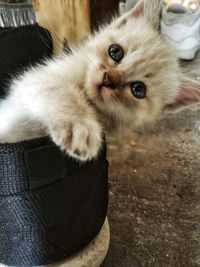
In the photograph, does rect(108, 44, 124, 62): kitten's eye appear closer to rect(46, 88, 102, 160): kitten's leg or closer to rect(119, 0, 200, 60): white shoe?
rect(46, 88, 102, 160): kitten's leg

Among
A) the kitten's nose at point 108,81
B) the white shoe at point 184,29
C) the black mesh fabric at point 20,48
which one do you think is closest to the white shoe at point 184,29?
the white shoe at point 184,29

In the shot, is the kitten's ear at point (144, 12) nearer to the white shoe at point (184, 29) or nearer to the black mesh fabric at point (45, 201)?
the black mesh fabric at point (45, 201)

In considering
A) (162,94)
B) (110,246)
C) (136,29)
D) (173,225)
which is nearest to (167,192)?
(173,225)

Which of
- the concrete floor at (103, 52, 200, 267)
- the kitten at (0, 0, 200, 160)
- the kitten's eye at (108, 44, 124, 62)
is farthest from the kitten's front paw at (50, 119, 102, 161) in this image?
the concrete floor at (103, 52, 200, 267)

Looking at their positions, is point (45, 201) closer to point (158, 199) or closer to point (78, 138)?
point (78, 138)

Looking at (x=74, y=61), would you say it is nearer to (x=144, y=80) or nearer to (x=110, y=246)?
(x=144, y=80)

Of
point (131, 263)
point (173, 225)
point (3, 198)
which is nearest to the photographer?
point (3, 198)

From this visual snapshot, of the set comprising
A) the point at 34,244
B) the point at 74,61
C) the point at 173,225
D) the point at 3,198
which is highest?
the point at 74,61
